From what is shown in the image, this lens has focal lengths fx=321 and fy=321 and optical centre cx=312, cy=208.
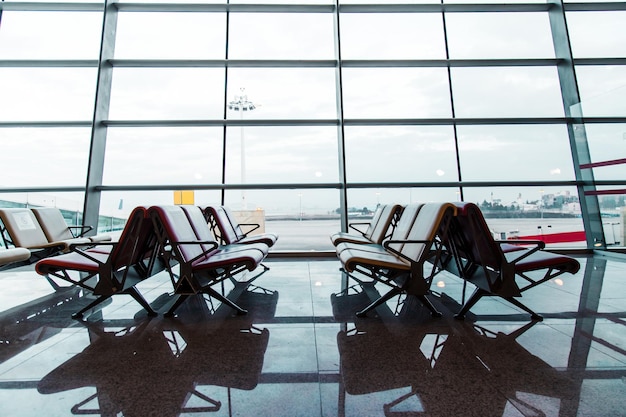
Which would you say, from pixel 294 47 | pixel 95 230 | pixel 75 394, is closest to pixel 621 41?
pixel 294 47

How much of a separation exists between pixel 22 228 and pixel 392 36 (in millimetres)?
6231

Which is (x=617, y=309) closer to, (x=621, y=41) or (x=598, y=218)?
(x=598, y=218)

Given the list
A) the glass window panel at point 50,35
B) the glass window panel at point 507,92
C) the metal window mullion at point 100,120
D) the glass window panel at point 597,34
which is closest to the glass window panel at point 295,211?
the metal window mullion at point 100,120

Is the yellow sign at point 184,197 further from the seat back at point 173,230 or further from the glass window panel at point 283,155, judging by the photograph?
the seat back at point 173,230

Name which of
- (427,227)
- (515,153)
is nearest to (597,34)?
(515,153)

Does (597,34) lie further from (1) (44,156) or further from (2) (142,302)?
(1) (44,156)

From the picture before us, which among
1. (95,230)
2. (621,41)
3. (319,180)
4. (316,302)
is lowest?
(316,302)

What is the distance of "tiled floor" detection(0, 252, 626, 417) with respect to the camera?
125 cm

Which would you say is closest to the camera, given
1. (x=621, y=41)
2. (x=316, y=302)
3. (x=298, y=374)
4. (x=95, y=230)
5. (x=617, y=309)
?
(x=298, y=374)

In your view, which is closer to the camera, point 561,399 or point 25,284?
point 561,399

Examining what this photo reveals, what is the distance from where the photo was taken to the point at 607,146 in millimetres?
4875

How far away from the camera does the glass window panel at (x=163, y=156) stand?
505 cm

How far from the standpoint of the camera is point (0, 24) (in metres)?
5.43

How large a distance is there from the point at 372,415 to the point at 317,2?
6152 mm
